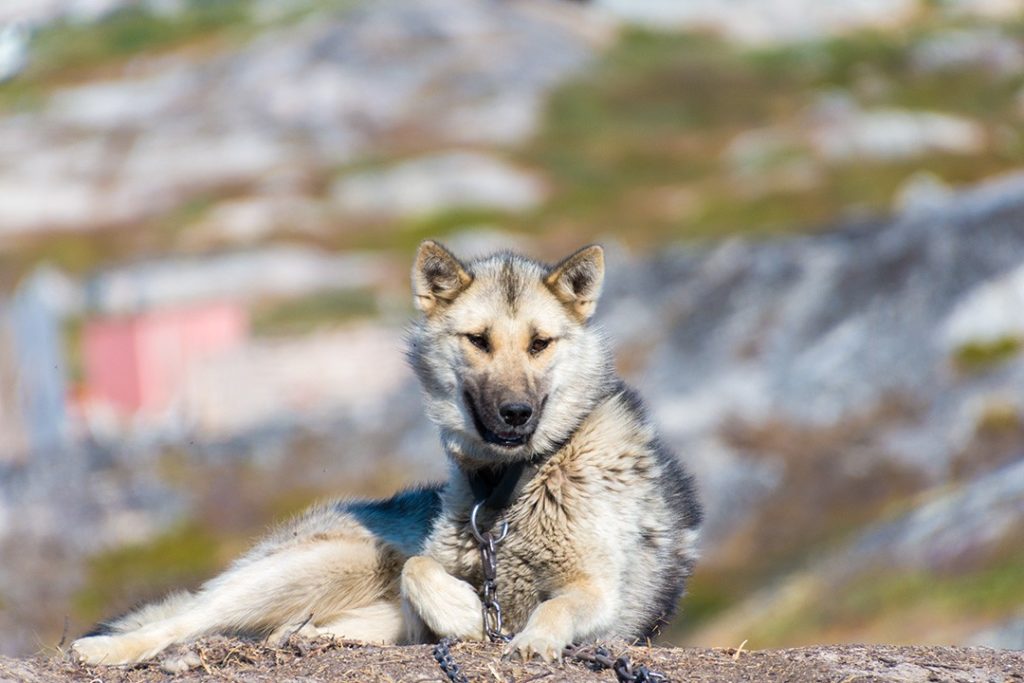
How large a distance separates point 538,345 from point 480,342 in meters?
0.41

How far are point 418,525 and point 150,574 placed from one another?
2178 centimetres

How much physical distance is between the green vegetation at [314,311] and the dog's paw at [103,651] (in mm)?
45436

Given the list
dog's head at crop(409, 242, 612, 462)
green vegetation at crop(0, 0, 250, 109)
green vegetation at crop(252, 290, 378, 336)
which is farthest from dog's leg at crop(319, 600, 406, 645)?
green vegetation at crop(0, 0, 250, 109)

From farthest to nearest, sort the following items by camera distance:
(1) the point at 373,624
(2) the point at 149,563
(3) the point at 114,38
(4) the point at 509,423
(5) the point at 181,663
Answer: (3) the point at 114,38 < (2) the point at 149,563 < (1) the point at 373,624 < (4) the point at 509,423 < (5) the point at 181,663

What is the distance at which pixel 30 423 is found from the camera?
44.9 metres

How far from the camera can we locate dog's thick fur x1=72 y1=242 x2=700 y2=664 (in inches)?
360

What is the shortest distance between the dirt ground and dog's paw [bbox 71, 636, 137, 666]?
11 cm

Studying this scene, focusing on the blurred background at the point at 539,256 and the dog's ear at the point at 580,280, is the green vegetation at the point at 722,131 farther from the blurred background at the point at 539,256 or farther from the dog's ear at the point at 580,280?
the dog's ear at the point at 580,280

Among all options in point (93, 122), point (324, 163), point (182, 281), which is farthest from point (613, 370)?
point (93, 122)

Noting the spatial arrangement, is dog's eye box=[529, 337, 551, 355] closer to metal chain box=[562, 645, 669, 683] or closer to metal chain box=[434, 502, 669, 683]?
metal chain box=[434, 502, 669, 683]

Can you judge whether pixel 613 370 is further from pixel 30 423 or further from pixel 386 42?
pixel 386 42

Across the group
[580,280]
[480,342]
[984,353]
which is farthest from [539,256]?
[480,342]

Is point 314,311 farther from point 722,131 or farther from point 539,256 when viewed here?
point 722,131

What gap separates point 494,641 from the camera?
28.9 feet
